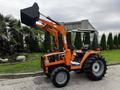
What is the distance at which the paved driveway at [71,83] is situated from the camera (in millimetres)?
5741

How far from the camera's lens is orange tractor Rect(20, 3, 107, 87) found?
5.80 m

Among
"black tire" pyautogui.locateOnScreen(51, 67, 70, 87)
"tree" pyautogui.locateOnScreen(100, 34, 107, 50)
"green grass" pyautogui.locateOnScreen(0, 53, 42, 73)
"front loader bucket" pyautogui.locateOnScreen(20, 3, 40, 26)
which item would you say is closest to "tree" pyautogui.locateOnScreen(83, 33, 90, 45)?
"black tire" pyautogui.locateOnScreen(51, 67, 70, 87)

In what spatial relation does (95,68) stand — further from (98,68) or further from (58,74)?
(58,74)

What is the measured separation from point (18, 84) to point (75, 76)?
83.7 inches

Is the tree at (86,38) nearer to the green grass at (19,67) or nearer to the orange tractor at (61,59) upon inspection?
the orange tractor at (61,59)

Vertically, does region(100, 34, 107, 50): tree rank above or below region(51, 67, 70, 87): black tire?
above

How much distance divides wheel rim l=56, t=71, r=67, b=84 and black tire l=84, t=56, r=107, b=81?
0.88m

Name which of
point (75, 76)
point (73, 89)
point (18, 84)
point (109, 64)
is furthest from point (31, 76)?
point (109, 64)

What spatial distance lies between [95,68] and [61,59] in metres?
1.36

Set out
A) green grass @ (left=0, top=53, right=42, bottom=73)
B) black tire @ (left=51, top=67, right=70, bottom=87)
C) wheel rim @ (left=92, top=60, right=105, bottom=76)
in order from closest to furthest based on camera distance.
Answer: black tire @ (left=51, top=67, right=70, bottom=87) → wheel rim @ (left=92, top=60, right=105, bottom=76) → green grass @ (left=0, top=53, right=42, bottom=73)

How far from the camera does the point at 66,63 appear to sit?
20.0 ft

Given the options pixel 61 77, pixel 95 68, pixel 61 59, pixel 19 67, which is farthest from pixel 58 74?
pixel 19 67

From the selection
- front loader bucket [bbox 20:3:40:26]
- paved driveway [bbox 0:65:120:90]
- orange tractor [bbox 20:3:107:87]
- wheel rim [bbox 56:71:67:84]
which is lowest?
paved driveway [bbox 0:65:120:90]

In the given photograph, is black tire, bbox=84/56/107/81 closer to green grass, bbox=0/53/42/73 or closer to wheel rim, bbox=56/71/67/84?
wheel rim, bbox=56/71/67/84
